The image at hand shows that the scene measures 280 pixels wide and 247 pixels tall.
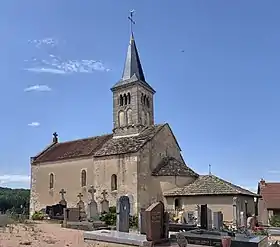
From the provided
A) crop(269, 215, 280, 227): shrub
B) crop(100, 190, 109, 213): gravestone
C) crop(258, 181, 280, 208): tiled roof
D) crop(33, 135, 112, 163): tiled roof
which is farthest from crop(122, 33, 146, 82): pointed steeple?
crop(269, 215, 280, 227): shrub

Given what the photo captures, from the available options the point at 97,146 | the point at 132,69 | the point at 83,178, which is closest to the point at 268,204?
the point at 97,146

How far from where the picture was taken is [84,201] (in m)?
38.6

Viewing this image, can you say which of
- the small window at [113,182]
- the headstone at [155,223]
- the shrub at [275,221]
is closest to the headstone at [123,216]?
the headstone at [155,223]

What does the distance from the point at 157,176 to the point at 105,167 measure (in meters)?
5.74

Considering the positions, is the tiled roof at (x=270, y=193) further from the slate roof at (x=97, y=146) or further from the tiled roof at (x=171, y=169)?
the slate roof at (x=97, y=146)

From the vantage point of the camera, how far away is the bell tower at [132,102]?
3962 centimetres

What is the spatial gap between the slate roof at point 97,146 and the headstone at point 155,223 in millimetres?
18794

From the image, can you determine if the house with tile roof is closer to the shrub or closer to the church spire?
the shrub

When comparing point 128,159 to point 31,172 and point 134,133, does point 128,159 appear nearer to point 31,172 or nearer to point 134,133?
point 134,133

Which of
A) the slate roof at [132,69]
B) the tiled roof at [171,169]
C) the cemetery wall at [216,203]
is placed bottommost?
the cemetery wall at [216,203]

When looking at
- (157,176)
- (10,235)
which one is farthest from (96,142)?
(10,235)

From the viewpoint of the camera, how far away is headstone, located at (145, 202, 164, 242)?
50.5 ft

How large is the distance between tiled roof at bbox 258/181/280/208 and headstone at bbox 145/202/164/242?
25.0m

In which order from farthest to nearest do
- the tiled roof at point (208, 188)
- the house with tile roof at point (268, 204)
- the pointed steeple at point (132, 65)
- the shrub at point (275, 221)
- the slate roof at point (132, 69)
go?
1. the pointed steeple at point (132, 65)
2. the slate roof at point (132, 69)
3. the house with tile roof at point (268, 204)
4. the shrub at point (275, 221)
5. the tiled roof at point (208, 188)
